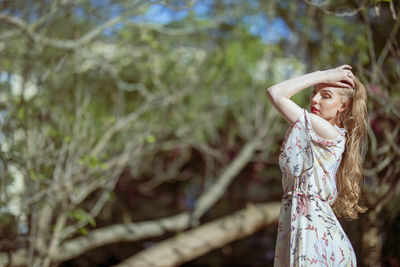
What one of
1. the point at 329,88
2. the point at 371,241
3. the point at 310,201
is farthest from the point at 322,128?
the point at 371,241

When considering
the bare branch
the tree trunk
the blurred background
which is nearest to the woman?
the blurred background

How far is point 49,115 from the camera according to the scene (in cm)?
482

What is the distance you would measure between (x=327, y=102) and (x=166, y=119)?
3.90 metres

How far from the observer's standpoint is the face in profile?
2152mm

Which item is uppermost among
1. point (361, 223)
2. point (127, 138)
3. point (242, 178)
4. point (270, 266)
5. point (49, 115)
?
point (49, 115)

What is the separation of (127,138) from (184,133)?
1025mm

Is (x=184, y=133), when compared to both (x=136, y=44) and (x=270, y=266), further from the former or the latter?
(x=270, y=266)

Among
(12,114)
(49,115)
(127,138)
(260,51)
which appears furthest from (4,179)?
(260,51)

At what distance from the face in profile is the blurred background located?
3.15 feet

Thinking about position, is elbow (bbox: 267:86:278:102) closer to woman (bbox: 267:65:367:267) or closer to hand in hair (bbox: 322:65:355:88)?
woman (bbox: 267:65:367:267)

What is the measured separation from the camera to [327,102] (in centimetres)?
215

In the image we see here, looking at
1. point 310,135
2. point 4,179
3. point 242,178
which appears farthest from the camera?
point 242,178

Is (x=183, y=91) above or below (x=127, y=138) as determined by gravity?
above

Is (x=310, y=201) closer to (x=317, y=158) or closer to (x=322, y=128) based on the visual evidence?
(x=317, y=158)
